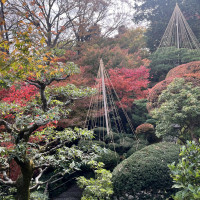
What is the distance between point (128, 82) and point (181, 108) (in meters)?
3.01

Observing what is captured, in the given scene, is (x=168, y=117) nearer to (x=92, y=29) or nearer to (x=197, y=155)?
(x=197, y=155)

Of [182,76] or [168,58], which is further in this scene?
[168,58]

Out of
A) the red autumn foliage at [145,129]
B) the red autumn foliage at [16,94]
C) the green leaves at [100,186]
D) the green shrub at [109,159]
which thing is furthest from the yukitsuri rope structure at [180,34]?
the green leaves at [100,186]

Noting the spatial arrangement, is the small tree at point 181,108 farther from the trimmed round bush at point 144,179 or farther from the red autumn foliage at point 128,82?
the red autumn foliage at point 128,82

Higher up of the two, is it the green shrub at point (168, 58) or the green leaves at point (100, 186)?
the green shrub at point (168, 58)

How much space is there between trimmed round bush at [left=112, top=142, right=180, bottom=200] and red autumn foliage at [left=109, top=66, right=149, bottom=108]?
4.46m

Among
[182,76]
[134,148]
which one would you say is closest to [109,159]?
[134,148]

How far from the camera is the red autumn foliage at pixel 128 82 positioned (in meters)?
8.21

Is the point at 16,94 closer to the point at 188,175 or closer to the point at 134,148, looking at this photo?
the point at 134,148

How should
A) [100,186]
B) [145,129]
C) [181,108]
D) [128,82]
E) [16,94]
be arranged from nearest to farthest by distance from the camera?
[100,186]
[16,94]
[181,108]
[145,129]
[128,82]

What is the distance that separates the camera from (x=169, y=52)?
10414 mm

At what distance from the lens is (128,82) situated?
823 cm

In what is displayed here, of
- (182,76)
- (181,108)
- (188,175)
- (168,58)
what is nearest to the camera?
(188,175)

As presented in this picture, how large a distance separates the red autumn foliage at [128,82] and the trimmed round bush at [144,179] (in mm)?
4455
